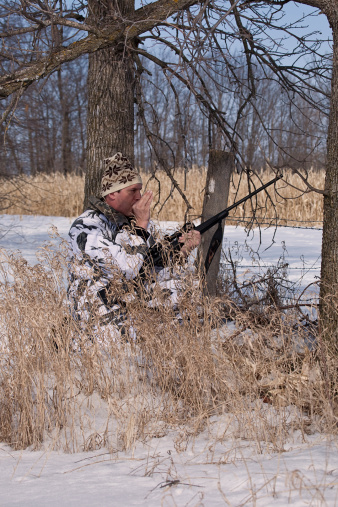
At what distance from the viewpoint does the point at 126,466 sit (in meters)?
2.19

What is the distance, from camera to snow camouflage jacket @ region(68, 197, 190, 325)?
10.2 ft

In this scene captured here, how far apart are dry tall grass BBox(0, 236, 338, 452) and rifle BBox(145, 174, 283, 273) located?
0.32 m

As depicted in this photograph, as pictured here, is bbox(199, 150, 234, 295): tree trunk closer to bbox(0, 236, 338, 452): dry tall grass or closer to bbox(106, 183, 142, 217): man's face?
bbox(106, 183, 142, 217): man's face

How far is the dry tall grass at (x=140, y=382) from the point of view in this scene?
2.53m

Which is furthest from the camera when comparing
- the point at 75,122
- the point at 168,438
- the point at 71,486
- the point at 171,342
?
the point at 75,122

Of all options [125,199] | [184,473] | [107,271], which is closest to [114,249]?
[107,271]

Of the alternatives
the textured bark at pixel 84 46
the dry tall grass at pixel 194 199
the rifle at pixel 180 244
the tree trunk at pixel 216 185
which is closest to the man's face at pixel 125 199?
the rifle at pixel 180 244

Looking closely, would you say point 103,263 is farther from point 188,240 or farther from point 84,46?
point 84,46

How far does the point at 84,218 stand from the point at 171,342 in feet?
4.23

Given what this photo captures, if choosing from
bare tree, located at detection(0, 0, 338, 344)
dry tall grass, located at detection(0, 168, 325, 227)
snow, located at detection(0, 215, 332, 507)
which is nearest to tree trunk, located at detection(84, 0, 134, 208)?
bare tree, located at detection(0, 0, 338, 344)

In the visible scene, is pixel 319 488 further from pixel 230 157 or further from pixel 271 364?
pixel 230 157

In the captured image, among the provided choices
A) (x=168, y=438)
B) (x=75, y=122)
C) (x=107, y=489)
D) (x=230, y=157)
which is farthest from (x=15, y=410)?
(x=75, y=122)

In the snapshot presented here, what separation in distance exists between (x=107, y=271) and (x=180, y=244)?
0.58 m

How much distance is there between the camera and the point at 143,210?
3734mm
